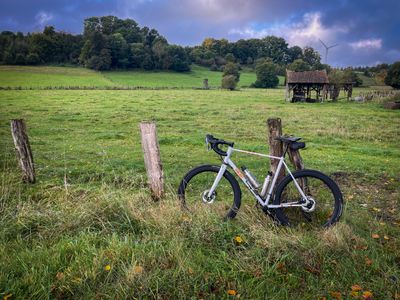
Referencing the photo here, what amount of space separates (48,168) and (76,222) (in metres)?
5.05

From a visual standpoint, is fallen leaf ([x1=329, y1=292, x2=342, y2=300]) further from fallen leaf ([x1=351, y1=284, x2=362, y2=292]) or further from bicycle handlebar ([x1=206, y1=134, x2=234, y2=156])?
bicycle handlebar ([x1=206, y1=134, x2=234, y2=156])

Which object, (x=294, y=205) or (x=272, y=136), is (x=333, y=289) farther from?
(x=272, y=136)

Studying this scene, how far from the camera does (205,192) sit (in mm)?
5996

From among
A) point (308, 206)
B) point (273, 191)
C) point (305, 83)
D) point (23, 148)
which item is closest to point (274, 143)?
point (273, 191)

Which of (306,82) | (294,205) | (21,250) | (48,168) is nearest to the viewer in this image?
(21,250)

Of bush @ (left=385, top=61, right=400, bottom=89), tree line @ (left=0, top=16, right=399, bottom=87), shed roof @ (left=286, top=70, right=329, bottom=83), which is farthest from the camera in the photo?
tree line @ (left=0, top=16, right=399, bottom=87)

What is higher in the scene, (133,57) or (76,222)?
(133,57)

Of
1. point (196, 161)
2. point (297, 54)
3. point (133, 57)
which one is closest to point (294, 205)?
point (196, 161)

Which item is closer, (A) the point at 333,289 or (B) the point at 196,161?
(A) the point at 333,289

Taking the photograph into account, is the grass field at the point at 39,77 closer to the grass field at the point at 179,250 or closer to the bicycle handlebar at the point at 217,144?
the grass field at the point at 179,250

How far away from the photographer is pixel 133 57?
99125 millimetres

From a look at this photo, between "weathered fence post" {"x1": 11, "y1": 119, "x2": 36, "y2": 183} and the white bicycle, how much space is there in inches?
166

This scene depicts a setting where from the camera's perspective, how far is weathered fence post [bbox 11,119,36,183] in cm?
762

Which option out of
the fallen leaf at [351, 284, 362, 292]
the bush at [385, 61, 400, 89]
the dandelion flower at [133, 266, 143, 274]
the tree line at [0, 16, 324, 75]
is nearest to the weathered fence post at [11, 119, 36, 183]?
the dandelion flower at [133, 266, 143, 274]
